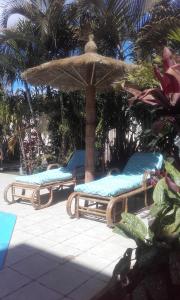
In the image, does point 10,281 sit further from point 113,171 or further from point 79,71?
point 79,71

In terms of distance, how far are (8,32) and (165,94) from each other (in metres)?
9.52

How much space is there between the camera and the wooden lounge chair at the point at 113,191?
19.0 feet

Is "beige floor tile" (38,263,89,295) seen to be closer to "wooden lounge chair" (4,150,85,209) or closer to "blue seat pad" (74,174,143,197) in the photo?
"blue seat pad" (74,174,143,197)

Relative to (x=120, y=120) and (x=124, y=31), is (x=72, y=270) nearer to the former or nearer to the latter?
(x=120, y=120)

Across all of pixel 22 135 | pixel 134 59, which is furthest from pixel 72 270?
pixel 22 135

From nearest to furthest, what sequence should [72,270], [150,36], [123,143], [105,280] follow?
[105,280], [72,270], [150,36], [123,143]

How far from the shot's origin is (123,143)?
368 inches

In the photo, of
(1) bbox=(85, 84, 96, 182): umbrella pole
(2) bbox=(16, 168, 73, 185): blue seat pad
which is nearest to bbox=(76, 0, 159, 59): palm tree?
(1) bbox=(85, 84, 96, 182): umbrella pole

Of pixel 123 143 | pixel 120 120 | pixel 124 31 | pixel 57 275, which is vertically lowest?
pixel 57 275

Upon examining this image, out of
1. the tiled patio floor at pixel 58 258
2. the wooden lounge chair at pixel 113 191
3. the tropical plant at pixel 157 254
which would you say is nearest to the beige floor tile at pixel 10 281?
the tiled patio floor at pixel 58 258

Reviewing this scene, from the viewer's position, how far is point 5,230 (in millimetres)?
5609

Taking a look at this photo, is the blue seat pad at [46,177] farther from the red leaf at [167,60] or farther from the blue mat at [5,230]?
the red leaf at [167,60]

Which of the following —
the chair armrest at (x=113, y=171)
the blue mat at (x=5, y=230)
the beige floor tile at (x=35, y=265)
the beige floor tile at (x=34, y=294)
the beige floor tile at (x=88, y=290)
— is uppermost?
the chair armrest at (x=113, y=171)

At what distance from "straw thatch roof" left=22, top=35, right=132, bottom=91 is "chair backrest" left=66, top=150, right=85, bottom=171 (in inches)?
69.3
